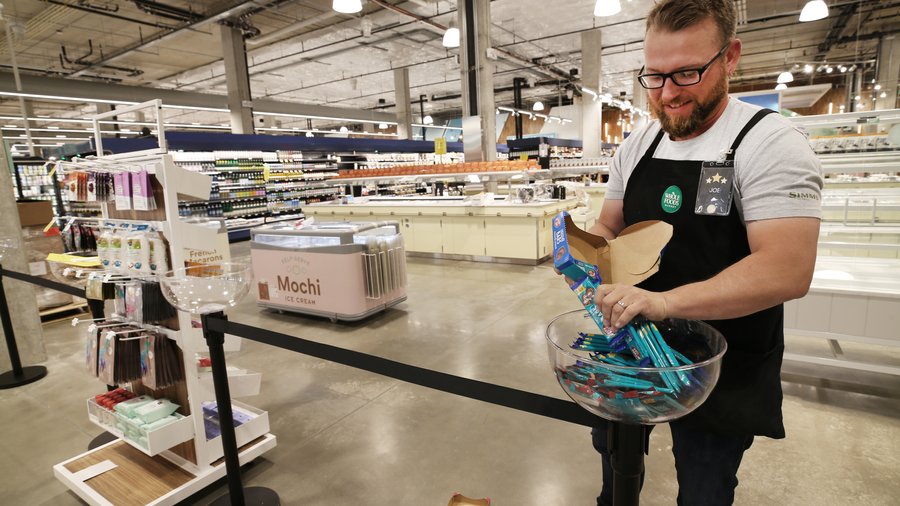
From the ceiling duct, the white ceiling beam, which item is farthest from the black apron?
the white ceiling beam

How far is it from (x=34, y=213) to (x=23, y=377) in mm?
3411

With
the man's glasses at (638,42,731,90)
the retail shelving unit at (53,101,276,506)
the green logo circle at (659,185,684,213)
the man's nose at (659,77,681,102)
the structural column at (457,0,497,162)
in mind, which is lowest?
the retail shelving unit at (53,101,276,506)

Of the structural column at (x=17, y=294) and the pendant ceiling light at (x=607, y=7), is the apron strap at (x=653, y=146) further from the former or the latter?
the pendant ceiling light at (x=607, y=7)

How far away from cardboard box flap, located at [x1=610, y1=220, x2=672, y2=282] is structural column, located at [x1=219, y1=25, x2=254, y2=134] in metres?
12.2

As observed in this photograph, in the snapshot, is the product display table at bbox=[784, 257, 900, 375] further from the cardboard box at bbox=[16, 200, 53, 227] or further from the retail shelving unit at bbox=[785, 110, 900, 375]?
the cardboard box at bbox=[16, 200, 53, 227]

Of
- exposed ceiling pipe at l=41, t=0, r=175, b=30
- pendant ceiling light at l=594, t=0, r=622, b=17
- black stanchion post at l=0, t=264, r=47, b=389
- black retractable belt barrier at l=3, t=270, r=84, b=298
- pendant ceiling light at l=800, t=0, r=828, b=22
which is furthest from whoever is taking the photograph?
exposed ceiling pipe at l=41, t=0, r=175, b=30

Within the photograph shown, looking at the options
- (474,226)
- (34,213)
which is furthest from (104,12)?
(474,226)

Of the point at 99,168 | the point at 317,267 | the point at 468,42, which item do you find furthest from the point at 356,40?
the point at 99,168

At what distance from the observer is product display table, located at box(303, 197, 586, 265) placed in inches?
276

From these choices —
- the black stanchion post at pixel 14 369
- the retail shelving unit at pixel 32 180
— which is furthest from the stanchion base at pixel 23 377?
the retail shelving unit at pixel 32 180

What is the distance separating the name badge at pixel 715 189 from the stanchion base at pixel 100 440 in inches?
133

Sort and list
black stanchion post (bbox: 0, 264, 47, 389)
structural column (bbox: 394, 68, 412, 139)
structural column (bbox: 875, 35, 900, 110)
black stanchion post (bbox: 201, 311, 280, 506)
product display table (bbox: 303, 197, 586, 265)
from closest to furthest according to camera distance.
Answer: black stanchion post (bbox: 201, 311, 280, 506), black stanchion post (bbox: 0, 264, 47, 389), product display table (bbox: 303, 197, 586, 265), structural column (bbox: 875, 35, 900, 110), structural column (bbox: 394, 68, 412, 139)

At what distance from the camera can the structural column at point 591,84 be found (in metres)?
12.8

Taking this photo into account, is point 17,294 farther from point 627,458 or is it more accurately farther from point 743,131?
point 743,131
